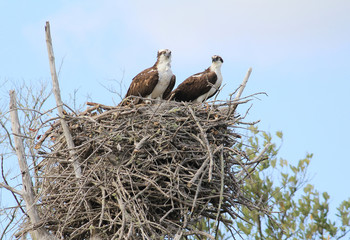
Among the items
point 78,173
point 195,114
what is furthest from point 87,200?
point 195,114

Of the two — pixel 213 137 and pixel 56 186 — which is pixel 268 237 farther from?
pixel 56 186

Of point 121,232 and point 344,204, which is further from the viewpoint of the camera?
point 344,204

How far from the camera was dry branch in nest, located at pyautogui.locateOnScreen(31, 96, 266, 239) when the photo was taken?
6746 mm

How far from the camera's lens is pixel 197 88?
8758 millimetres

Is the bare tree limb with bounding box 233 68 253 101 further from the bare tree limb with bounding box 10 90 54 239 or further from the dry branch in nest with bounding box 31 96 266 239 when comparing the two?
the bare tree limb with bounding box 10 90 54 239

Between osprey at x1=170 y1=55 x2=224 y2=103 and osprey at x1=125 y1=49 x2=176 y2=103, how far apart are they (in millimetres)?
247

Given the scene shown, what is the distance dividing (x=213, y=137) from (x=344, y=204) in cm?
555

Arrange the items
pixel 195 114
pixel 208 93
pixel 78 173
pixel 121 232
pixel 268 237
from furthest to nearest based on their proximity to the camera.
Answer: pixel 268 237 → pixel 208 93 → pixel 195 114 → pixel 78 173 → pixel 121 232

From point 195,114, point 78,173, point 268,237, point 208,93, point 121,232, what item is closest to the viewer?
point 121,232

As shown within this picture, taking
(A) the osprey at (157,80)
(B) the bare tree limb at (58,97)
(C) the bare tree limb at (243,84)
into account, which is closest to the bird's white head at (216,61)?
(C) the bare tree limb at (243,84)

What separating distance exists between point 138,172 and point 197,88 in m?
2.41

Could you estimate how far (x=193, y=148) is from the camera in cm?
706

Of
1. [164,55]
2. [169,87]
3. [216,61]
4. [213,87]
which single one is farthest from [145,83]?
[216,61]

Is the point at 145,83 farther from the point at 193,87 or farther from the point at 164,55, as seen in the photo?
the point at 193,87
